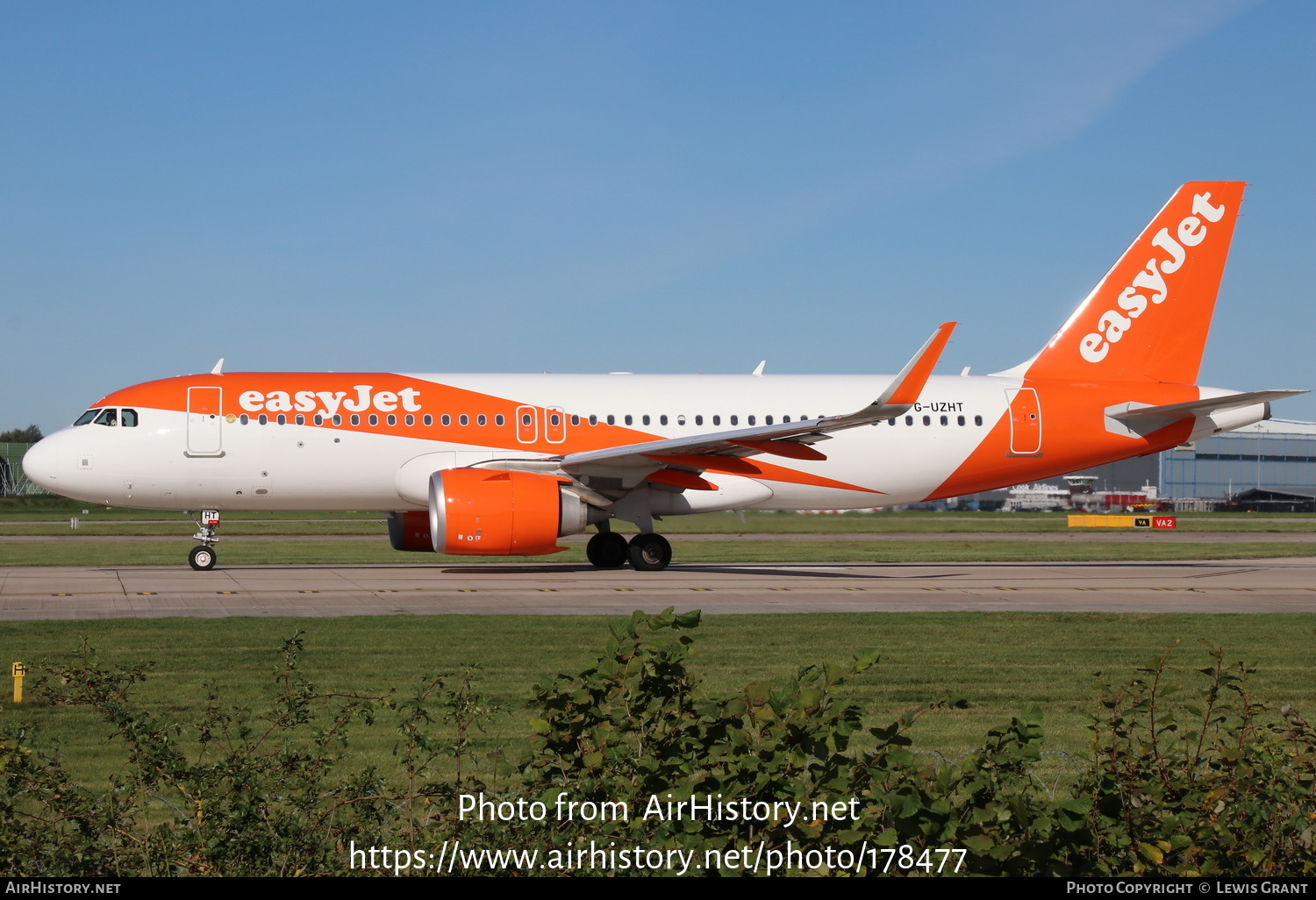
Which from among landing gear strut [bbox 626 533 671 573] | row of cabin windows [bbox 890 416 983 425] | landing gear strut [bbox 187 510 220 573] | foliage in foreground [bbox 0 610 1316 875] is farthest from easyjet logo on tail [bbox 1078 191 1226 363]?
foliage in foreground [bbox 0 610 1316 875]

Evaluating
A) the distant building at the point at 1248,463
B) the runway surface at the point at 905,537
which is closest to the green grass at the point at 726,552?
the runway surface at the point at 905,537

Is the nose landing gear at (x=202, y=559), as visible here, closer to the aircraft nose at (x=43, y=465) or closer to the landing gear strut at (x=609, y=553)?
the aircraft nose at (x=43, y=465)

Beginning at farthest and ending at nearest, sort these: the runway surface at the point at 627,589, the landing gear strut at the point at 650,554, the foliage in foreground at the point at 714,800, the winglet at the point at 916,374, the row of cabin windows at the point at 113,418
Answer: the landing gear strut at the point at 650,554 → the row of cabin windows at the point at 113,418 → the winglet at the point at 916,374 → the runway surface at the point at 627,589 → the foliage in foreground at the point at 714,800

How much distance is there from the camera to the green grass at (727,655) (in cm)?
888

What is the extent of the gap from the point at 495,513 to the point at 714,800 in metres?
16.3

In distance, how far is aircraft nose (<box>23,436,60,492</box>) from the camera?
73.9 feet

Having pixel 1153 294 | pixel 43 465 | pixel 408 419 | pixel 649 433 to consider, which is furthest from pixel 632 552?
pixel 1153 294

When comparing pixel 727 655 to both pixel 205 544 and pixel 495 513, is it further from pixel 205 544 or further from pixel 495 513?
pixel 205 544

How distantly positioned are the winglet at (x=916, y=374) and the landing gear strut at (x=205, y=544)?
42.5 ft

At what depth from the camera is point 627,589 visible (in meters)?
19.2

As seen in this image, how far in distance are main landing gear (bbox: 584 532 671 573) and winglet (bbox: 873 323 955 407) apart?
571 centimetres

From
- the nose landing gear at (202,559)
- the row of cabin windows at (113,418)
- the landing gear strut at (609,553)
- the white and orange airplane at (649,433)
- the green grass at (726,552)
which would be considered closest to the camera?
the white and orange airplane at (649,433)
